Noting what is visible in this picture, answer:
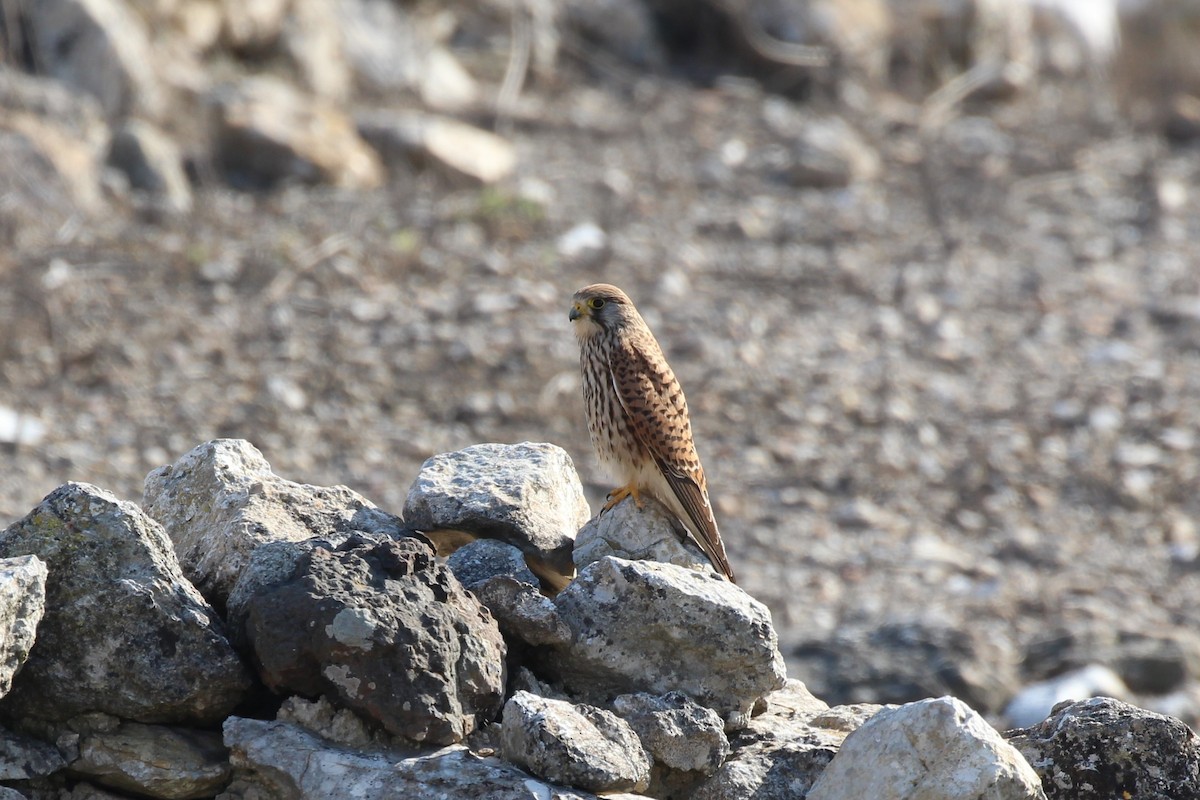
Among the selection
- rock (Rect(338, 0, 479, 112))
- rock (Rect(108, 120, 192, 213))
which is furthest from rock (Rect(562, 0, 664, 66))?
rock (Rect(108, 120, 192, 213))

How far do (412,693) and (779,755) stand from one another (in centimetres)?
94

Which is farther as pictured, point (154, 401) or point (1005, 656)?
point (154, 401)

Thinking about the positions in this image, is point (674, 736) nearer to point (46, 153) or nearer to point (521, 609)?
point (521, 609)

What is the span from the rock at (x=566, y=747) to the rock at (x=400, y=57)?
1048 centimetres

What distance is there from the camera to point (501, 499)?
4.18m

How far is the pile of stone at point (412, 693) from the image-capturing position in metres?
3.28

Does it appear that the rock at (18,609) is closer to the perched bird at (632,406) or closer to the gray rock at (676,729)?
the gray rock at (676,729)

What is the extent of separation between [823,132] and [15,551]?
11.5m

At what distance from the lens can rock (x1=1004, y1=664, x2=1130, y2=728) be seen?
714 cm

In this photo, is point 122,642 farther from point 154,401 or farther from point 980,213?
point 980,213

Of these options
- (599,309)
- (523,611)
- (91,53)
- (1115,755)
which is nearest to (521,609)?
(523,611)

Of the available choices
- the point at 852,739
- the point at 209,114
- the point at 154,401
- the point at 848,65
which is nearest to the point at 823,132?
the point at 848,65

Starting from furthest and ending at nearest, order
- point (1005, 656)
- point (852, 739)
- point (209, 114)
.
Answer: point (209, 114) → point (1005, 656) → point (852, 739)

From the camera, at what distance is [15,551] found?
337 cm
